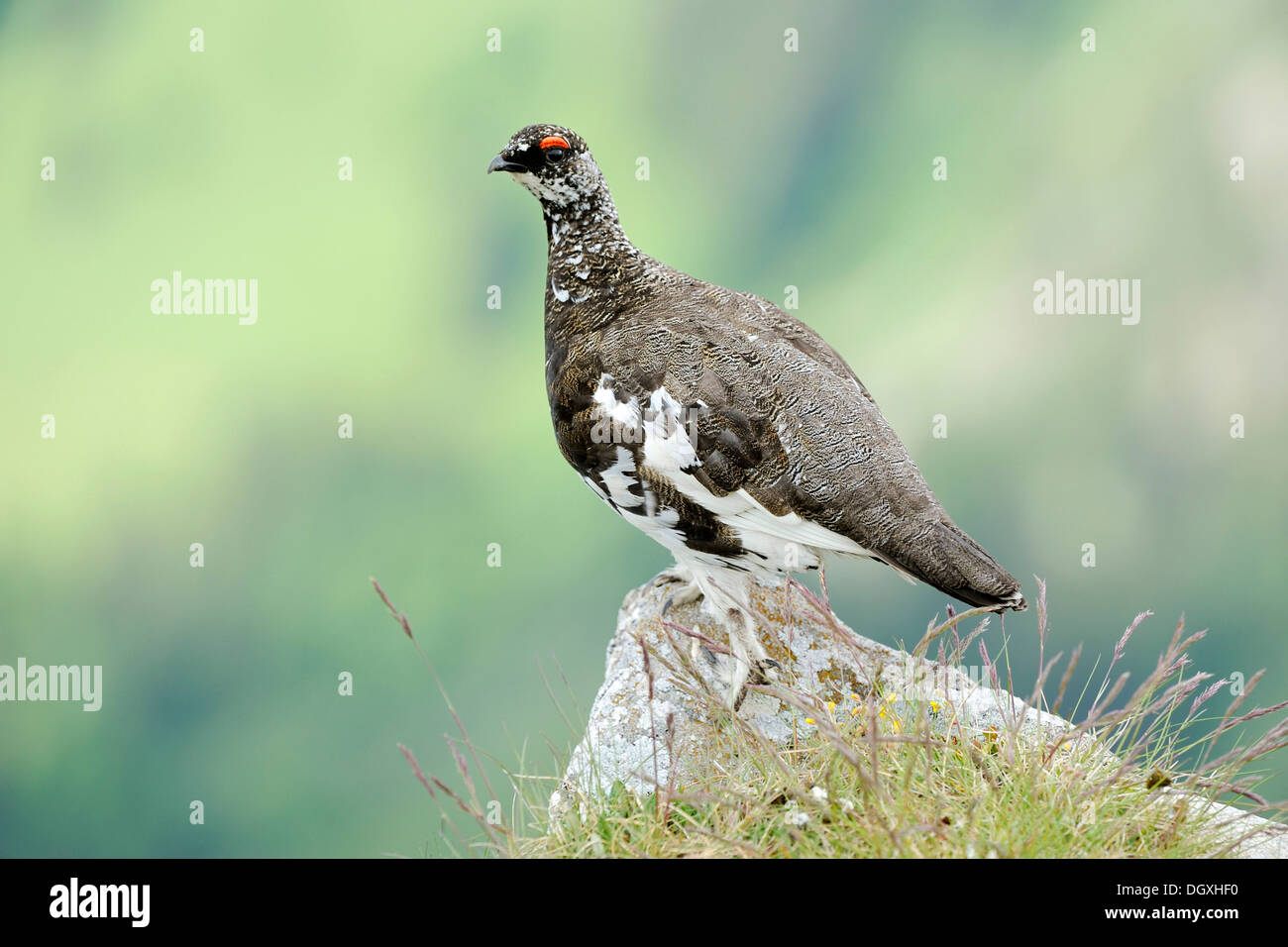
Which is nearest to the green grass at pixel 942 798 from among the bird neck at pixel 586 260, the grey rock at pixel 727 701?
the grey rock at pixel 727 701

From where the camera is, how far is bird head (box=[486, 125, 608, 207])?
13.5 ft

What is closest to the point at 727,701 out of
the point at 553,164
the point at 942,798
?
the point at 942,798

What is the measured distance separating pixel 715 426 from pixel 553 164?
1428mm

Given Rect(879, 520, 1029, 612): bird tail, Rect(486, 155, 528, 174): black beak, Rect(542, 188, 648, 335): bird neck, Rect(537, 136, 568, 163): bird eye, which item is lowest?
Rect(879, 520, 1029, 612): bird tail

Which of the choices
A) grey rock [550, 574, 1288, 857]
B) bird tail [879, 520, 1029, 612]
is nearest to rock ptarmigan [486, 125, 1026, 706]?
bird tail [879, 520, 1029, 612]

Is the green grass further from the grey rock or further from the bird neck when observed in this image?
the bird neck

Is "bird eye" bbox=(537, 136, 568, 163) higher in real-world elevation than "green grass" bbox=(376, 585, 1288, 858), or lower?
higher

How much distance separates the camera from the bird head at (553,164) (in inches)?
162

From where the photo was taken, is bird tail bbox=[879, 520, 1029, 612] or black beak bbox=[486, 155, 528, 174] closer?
bird tail bbox=[879, 520, 1029, 612]

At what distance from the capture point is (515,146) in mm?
4117

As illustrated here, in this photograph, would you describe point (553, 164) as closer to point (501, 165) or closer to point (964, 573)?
point (501, 165)
